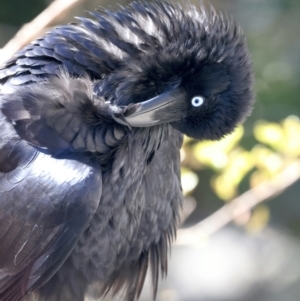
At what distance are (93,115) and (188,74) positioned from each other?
0.29 metres

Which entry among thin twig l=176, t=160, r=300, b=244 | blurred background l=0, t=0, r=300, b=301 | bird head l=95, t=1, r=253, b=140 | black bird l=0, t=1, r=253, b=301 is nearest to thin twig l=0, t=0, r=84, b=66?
black bird l=0, t=1, r=253, b=301

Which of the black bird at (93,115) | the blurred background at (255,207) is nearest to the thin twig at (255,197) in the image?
the black bird at (93,115)

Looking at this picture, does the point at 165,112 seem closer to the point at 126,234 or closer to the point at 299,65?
the point at 126,234

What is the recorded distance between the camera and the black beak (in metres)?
1.89

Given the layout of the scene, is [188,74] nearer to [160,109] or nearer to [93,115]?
[160,109]

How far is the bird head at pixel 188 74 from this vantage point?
1.90 metres

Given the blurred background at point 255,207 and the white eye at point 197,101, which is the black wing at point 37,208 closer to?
the white eye at point 197,101

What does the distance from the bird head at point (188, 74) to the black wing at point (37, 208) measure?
0.23m

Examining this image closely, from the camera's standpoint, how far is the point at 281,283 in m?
4.11

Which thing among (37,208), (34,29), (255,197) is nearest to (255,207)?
(255,197)

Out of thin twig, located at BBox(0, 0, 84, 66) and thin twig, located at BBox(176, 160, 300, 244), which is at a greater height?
thin twig, located at BBox(0, 0, 84, 66)

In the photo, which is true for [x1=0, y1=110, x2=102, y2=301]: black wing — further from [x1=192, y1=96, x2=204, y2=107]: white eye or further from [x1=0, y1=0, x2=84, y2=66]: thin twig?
[x1=0, y1=0, x2=84, y2=66]: thin twig

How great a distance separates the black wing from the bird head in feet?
0.77

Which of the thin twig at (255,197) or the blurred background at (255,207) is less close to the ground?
the thin twig at (255,197)
